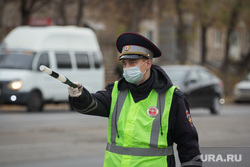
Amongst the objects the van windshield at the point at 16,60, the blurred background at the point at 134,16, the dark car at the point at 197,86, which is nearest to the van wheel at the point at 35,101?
the van windshield at the point at 16,60

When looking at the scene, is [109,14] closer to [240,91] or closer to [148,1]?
[148,1]

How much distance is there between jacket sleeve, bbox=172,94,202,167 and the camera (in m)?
3.76

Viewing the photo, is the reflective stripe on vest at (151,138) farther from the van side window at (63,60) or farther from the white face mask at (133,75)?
the van side window at (63,60)

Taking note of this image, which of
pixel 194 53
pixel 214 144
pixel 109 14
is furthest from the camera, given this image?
pixel 194 53

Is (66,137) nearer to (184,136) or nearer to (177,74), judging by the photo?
(177,74)

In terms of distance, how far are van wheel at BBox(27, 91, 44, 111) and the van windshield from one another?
85cm

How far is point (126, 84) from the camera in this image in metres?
3.93

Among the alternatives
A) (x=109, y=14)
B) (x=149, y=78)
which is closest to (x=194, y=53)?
(x=109, y=14)

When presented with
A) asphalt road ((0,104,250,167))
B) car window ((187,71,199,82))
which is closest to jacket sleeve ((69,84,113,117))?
asphalt road ((0,104,250,167))

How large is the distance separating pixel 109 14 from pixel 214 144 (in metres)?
26.0

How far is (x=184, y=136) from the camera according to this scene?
3797mm

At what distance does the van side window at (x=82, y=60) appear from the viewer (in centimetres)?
2069

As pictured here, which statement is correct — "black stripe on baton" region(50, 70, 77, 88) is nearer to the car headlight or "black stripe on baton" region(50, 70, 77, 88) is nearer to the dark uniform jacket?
the dark uniform jacket

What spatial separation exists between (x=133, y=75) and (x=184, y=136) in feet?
1.64
